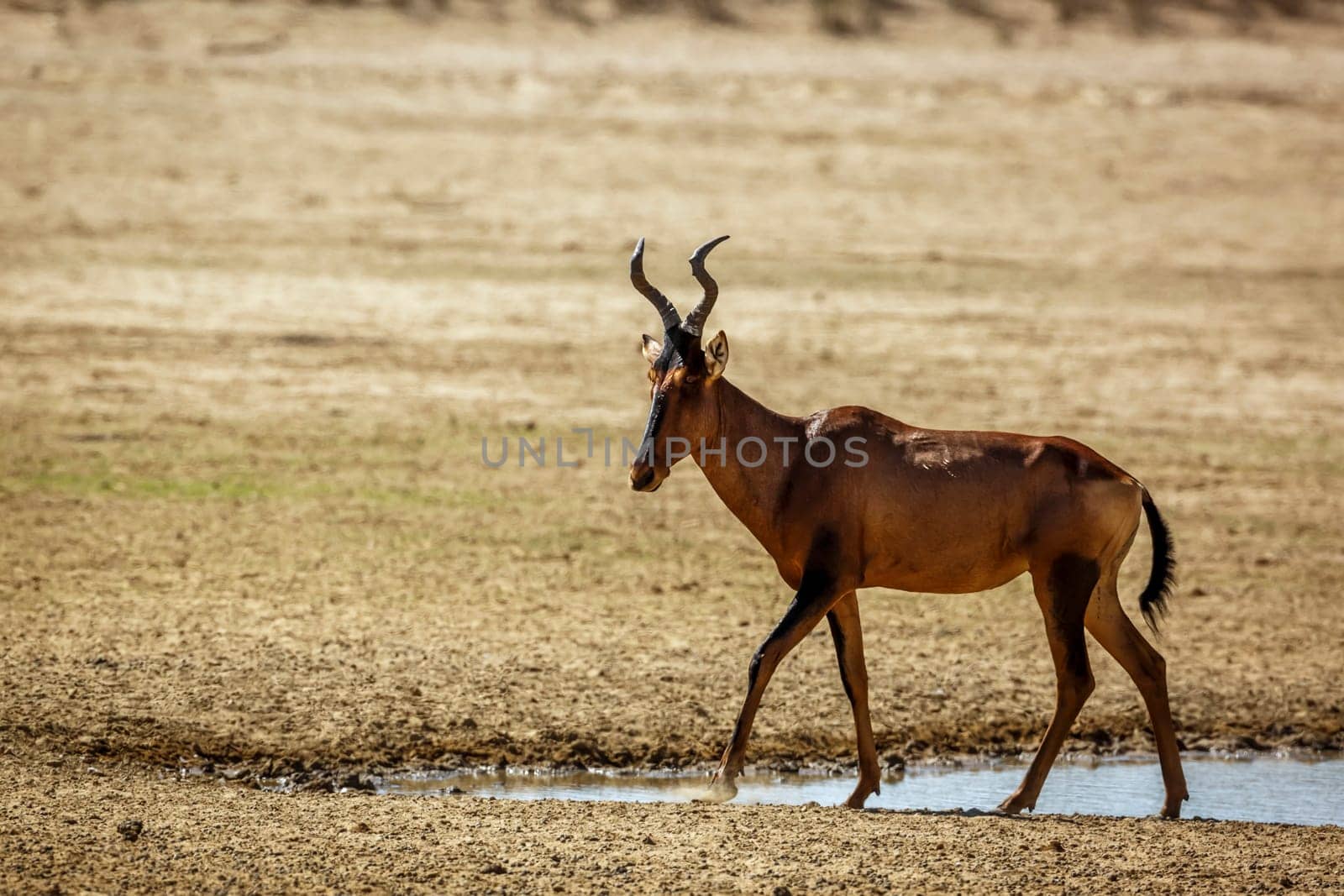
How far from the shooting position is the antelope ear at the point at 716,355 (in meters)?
8.36

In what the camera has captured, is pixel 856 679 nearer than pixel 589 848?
No

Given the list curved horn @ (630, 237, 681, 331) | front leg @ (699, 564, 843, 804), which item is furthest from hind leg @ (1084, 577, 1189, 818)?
curved horn @ (630, 237, 681, 331)

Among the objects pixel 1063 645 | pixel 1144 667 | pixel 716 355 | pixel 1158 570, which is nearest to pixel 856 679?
pixel 1063 645

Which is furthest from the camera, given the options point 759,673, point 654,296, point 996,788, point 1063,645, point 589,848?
point 996,788

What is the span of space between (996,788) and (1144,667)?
3.61 feet

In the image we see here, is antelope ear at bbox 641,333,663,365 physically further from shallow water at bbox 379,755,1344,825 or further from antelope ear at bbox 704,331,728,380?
shallow water at bbox 379,755,1344,825

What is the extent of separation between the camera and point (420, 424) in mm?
15781

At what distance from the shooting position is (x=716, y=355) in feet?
27.5

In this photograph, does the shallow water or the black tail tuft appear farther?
the shallow water

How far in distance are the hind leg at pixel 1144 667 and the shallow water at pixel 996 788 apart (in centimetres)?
38

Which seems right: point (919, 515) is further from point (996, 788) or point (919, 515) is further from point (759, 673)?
point (996, 788)

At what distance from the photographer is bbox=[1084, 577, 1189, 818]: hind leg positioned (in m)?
8.46

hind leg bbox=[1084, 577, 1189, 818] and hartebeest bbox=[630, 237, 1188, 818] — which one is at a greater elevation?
hartebeest bbox=[630, 237, 1188, 818]

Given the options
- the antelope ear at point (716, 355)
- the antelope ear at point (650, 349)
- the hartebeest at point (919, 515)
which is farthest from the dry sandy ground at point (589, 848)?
the antelope ear at point (650, 349)
